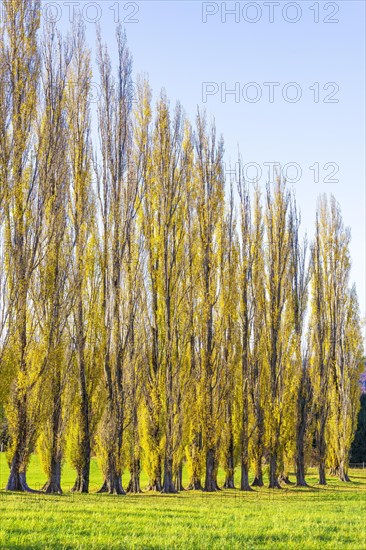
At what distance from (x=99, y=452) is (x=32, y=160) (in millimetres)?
9270

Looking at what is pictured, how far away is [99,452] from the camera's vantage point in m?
22.4

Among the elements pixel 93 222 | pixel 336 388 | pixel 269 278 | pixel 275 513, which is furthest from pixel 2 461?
pixel 275 513

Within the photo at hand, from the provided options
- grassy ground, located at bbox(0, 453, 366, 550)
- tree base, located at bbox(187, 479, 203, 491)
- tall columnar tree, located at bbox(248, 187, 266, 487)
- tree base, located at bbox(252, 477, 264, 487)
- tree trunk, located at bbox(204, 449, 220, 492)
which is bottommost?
tree base, located at bbox(252, 477, 264, 487)

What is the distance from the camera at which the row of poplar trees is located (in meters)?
17.9

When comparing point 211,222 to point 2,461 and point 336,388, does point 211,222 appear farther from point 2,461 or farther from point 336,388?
point 2,461

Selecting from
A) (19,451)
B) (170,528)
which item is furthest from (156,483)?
(170,528)

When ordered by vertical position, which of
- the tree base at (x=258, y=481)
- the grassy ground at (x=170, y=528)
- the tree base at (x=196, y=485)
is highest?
the grassy ground at (x=170, y=528)

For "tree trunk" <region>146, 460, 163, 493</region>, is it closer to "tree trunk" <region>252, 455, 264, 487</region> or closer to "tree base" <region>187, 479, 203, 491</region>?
"tree base" <region>187, 479, 203, 491</region>

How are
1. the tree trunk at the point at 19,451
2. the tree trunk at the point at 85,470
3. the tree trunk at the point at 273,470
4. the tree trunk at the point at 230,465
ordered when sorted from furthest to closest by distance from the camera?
1. the tree trunk at the point at 273,470
2. the tree trunk at the point at 230,465
3. the tree trunk at the point at 85,470
4. the tree trunk at the point at 19,451

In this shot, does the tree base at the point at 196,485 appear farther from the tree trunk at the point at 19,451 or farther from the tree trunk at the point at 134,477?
the tree trunk at the point at 19,451

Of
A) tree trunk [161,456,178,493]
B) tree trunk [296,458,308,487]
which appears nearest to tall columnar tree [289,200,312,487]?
tree trunk [296,458,308,487]

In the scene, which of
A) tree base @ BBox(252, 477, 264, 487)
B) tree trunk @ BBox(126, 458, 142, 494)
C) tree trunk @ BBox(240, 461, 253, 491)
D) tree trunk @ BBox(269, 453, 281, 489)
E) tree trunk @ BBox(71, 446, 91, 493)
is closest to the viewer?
tree trunk @ BBox(71, 446, 91, 493)

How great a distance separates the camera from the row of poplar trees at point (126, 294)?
17875 mm

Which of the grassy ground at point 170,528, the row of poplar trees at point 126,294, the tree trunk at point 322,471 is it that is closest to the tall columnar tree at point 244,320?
the row of poplar trees at point 126,294
